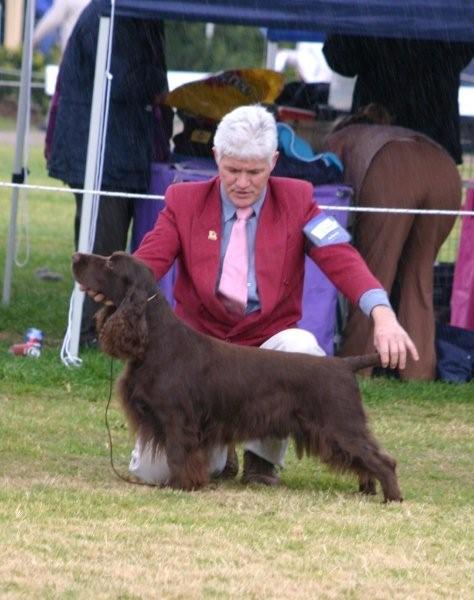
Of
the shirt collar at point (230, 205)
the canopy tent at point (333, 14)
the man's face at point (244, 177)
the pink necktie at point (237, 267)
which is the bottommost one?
the pink necktie at point (237, 267)

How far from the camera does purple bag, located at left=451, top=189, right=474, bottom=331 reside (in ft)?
26.3

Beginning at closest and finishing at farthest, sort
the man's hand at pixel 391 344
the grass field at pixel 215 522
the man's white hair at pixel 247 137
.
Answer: the grass field at pixel 215 522 → the man's hand at pixel 391 344 → the man's white hair at pixel 247 137

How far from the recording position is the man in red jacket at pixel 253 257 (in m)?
4.98

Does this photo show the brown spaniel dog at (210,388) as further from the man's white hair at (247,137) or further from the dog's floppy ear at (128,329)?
the man's white hair at (247,137)

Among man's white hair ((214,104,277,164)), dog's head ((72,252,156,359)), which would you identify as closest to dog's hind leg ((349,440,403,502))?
dog's head ((72,252,156,359))

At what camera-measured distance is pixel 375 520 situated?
4527 mm

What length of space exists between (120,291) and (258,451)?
0.78 meters

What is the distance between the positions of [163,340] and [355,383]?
631 mm

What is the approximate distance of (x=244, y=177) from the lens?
16.2 ft

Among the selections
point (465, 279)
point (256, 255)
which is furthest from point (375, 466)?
point (465, 279)

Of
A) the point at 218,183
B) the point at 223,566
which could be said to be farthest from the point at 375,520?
the point at 218,183

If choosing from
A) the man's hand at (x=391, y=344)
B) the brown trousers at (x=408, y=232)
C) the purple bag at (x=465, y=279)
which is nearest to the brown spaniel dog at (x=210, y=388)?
the man's hand at (x=391, y=344)

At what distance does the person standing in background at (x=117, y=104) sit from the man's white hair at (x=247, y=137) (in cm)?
246

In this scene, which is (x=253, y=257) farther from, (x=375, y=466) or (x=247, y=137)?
(x=375, y=466)
